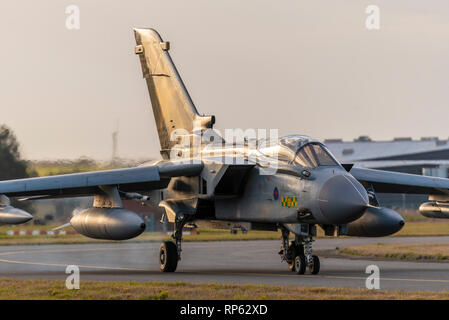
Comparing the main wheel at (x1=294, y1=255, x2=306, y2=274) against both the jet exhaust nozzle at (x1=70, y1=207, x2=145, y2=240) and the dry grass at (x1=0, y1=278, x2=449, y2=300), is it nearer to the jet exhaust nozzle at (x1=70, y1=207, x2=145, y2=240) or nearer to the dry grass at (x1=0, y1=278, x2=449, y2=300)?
the jet exhaust nozzle at (x1=70, y1=207, x2=145, y2=240)

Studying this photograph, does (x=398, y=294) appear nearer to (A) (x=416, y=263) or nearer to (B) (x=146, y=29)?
(A) (x=416, y=263)

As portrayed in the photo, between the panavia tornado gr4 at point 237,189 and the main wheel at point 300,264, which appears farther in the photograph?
the main wheel at point 300,264

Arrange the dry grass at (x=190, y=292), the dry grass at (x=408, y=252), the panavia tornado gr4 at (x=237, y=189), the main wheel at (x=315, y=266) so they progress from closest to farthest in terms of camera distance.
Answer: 1. the dry grass at (x=190, y=292)
2. the panavia tornado gr4 at (x=237, y=189)
3. the main wheel at (x=315, y=266)
4. the dry grass at (x=408, y=252)

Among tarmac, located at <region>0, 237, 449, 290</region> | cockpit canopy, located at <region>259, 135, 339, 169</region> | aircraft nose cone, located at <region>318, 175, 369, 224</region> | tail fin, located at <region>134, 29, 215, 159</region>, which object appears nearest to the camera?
aircraft nose cone, located at <region>318, 175, 369, 224</region>

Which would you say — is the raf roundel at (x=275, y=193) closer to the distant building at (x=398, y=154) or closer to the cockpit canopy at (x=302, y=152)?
the cockpit canopy at (x=302, y=152)

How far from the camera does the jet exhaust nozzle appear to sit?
17938 mm

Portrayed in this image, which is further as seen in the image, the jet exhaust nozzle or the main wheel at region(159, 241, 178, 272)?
the main wheel at region(159, 241, 178, 272)

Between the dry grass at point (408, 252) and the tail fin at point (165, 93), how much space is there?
7.15 metres

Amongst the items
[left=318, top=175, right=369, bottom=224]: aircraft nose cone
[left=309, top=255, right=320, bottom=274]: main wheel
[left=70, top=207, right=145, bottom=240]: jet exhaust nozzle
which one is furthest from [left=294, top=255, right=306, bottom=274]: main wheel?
[left=70, top=207, right=145, bottom=240]: jet exhaust nozzle

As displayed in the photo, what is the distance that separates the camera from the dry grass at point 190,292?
41.5 ft

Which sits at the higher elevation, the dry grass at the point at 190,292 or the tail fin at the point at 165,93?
the tail fin at the point at 165,93

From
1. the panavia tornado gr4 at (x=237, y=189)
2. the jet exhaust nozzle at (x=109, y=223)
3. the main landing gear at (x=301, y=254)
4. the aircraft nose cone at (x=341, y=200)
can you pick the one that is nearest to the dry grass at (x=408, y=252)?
the panavia tornado gr4 at (x=237, y=189)

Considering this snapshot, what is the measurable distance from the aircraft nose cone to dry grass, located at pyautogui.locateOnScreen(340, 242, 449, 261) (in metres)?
7.91
